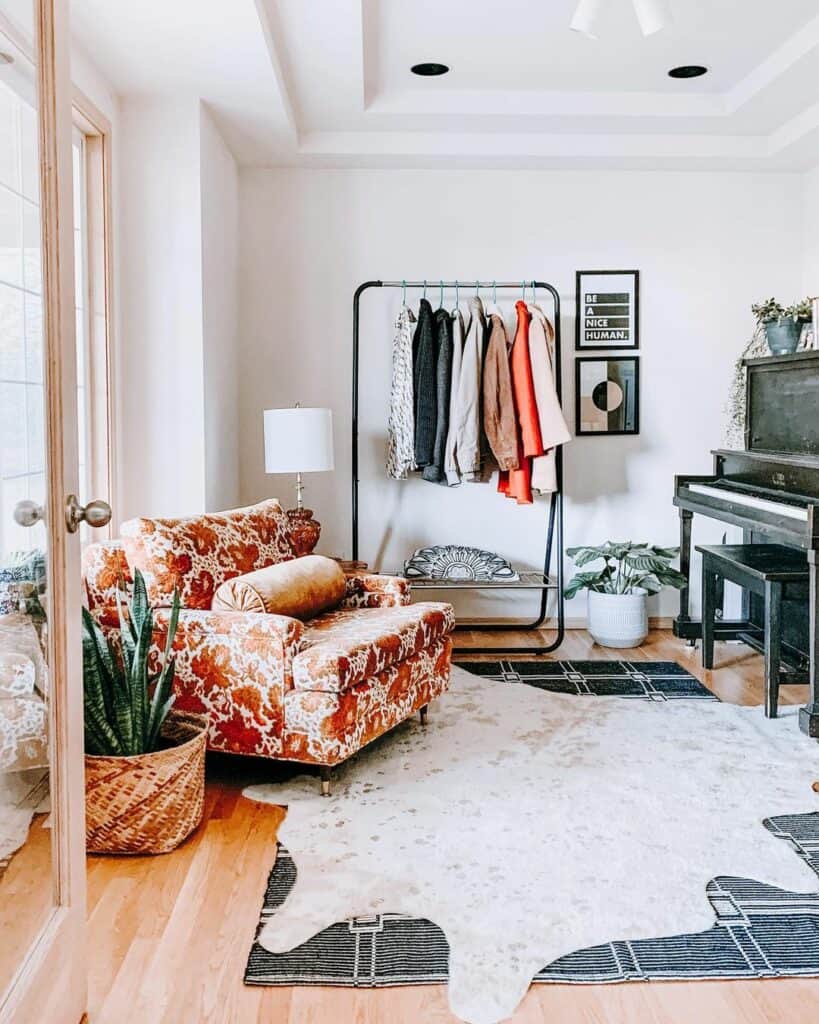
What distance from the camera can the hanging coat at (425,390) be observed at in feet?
14.9

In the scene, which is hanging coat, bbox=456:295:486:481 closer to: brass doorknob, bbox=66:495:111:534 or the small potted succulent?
the small potted succulent

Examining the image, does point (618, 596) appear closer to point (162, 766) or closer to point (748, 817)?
point (748, 817)

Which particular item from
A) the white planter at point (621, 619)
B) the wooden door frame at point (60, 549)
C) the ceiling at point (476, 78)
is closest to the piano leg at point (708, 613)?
the white planter at point (621, 619)

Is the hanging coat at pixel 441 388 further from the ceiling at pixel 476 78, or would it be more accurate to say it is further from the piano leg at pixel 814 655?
the piano leg at pixel 814 655

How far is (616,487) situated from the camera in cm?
509

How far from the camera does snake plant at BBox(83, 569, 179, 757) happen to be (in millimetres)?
2414

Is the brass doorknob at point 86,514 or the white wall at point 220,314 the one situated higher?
the white wall at point 220,314

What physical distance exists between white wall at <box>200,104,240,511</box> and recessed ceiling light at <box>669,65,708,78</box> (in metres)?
1.97

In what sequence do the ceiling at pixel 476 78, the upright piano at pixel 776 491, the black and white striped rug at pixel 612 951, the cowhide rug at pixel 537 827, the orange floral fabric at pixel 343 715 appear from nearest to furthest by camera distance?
the black and white striped rug at pixel 612 951 → the cowhide rug at pixel 537 827 → the orange floral fabric at pixel 343 715 → the ceiling at pixel 476 78 → the upright piano at pixel 776 491

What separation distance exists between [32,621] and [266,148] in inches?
139

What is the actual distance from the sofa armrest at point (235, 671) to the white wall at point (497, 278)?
2156 mm

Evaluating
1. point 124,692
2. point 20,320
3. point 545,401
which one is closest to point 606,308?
point 545,401

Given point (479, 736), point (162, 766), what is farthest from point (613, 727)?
point (162, 766)

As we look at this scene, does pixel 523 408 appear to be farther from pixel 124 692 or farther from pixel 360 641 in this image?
pixel 124 692
